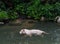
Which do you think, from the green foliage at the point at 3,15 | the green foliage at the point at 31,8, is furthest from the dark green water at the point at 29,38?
the green foliage at the point at 31,8

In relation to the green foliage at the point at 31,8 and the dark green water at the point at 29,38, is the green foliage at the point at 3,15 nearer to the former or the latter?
the green foliage at the point at 31,8

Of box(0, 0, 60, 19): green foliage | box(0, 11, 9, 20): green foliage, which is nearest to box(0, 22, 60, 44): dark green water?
box(0, 11, 9, 20): green foliage

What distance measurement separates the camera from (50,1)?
2066 centimetres

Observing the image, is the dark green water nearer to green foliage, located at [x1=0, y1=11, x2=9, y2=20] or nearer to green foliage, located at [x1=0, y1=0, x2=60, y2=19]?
green foliage, located at [x1=0, y1=11, x2=9, y2=20]

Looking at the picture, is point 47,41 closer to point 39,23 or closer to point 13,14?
point 39,23

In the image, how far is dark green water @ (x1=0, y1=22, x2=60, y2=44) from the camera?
45.3 feet

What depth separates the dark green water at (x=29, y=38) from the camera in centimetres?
1382

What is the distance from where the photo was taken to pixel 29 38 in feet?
47.4

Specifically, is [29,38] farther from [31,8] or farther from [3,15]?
[31,8]

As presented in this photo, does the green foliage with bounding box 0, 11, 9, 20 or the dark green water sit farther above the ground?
the dark green water

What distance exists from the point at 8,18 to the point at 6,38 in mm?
4611

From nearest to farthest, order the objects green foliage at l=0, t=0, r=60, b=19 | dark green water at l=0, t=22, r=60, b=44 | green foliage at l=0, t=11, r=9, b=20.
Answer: dark green water at l=0, t=22, r=60, b=44, green foliage at l=0, t=11, r=9, b=20, green foliage at l=0, t=0, r=60, b=19

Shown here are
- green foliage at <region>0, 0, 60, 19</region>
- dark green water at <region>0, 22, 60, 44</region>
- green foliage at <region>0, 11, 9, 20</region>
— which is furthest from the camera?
green foliage at <region>0, 0, 60, 19</region>

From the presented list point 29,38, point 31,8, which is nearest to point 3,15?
point 31,8
